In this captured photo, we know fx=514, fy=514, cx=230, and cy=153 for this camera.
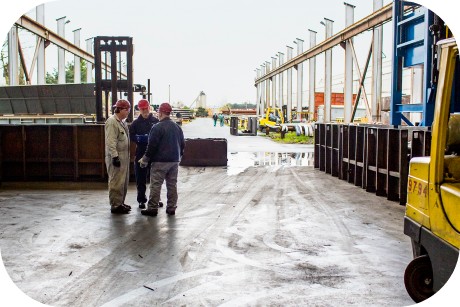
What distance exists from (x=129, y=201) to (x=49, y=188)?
109 inches

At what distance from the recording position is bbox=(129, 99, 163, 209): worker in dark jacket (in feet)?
30.1

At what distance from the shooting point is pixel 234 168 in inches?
627

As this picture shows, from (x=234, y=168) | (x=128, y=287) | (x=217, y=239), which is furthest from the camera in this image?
(x=234, y=168)

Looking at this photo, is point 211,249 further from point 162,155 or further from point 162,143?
point 162,143

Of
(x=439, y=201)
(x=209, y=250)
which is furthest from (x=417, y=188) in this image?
(x=209, y=250)

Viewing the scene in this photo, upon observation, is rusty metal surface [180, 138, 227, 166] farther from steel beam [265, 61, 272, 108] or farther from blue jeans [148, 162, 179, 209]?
steel beam [265, 61, 272, 108]

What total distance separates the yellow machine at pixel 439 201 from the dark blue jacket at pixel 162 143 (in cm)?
444

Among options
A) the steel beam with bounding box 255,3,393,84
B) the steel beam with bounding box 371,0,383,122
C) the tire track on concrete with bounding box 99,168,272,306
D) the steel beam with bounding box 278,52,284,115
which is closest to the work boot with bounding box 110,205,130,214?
the tire track on concrete with bounding box 99,168,272,306

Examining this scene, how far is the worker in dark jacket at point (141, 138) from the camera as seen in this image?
361 inches

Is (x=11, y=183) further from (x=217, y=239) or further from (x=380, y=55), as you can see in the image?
(x=380, y=55)

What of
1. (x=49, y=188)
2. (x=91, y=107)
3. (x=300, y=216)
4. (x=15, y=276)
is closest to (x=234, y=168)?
(x=49, y=188)

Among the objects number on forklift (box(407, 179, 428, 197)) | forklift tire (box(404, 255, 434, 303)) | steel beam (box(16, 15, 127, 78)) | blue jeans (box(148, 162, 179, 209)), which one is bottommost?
forklift tire (box(404, 255, 434, 303))

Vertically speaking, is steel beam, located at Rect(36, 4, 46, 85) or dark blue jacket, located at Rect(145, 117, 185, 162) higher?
steel beam, located at Rect(36, 4, 46, 85)

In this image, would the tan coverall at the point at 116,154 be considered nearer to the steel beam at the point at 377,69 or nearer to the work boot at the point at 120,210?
the work boot at the point at 120,210
